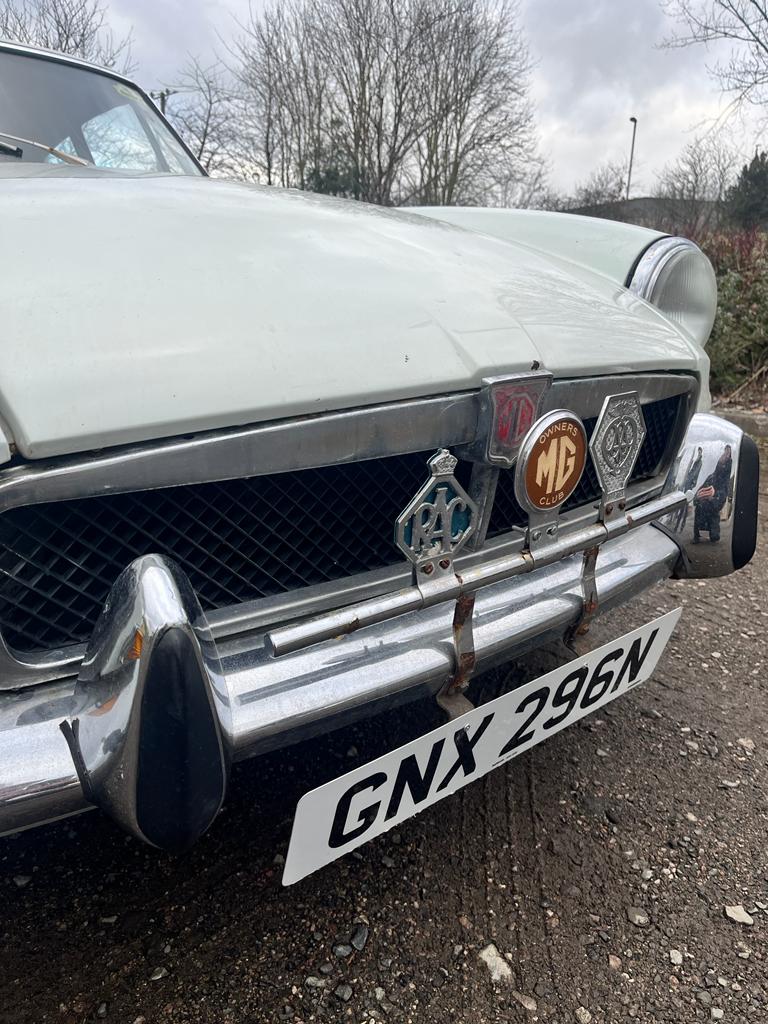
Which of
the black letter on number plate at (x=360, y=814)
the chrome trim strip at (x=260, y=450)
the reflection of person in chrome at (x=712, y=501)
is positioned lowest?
the black letter on number plate at (x=360, y=814)

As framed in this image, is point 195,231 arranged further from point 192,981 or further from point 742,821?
point 742,821

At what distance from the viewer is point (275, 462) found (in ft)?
3.25

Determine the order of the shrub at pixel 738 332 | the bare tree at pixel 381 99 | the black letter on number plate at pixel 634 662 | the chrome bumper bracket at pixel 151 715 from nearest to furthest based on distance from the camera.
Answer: the chrome bumper bracket at pixel 151 715 < the black letter on number plate at pixel 634 662 < the shrub at pixel 738 332 < the bare tree at pixel 381 99

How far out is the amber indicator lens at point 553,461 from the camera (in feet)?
3.91

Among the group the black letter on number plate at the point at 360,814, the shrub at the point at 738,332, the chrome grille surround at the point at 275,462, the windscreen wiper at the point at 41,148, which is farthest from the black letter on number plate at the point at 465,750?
the shrub at the point at 738,332

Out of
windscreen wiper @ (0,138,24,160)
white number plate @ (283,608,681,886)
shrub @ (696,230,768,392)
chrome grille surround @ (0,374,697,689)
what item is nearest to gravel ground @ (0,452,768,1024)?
white number plate @ (283,608,681,886)

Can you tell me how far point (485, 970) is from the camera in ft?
3.95

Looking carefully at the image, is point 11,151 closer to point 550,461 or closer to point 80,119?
point 80,119

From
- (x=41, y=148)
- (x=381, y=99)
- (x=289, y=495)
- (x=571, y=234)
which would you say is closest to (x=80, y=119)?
(x=41, y=148)

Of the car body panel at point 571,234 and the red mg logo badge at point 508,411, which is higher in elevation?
the car body panel at point 571,234

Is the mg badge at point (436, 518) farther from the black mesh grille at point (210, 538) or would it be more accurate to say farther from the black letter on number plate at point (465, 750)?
the black letter on number plate at point (465, 750)

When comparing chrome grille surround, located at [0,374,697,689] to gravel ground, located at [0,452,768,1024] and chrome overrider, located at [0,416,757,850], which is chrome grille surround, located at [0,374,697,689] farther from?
gravel ground, located at [0,452,768,1024]

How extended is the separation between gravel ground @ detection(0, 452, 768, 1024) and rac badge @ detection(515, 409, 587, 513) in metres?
0.78

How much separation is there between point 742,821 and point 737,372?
4.79 meters
